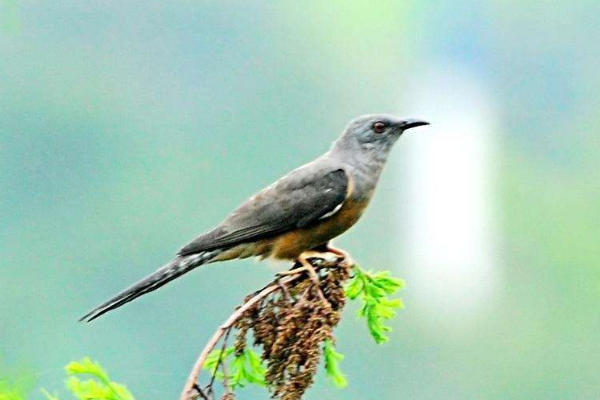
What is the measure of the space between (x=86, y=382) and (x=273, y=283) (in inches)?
24.4

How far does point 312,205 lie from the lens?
3691mm

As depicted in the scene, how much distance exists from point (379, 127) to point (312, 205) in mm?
458

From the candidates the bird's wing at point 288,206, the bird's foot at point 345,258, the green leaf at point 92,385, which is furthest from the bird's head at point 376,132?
the green leaf at point 92,385

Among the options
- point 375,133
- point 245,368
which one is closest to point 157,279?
point 245,368

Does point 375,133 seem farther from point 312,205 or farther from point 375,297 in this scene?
point 375,297

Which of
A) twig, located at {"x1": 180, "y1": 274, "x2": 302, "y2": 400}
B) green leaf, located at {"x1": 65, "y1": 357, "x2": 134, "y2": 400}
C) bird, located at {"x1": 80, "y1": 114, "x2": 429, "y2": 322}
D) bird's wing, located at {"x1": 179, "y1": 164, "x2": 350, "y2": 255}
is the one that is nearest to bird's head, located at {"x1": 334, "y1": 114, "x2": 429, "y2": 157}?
bird, located at {"x1": 80, "y1": 114, "x2": 429, "y2": 322}

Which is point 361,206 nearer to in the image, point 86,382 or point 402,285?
point 402,285

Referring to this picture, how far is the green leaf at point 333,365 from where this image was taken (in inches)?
112

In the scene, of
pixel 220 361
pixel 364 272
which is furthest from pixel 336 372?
pixel 220 361

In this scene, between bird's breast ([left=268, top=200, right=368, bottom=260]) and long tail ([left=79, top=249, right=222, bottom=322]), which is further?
bird's breast ([left=268, top=200, right=368, bottom=260])

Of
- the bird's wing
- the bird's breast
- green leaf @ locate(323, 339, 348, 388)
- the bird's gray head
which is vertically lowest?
green leaf @ locate(323, 339, 348, 388)

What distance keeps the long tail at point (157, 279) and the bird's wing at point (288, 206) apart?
15 centimetres

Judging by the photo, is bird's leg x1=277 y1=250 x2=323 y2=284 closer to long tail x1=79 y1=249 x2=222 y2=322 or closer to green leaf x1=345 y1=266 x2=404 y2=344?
green leaf x1=345 y1=266 x2=404 y2=344

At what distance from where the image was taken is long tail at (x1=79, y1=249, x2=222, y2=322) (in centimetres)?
287
